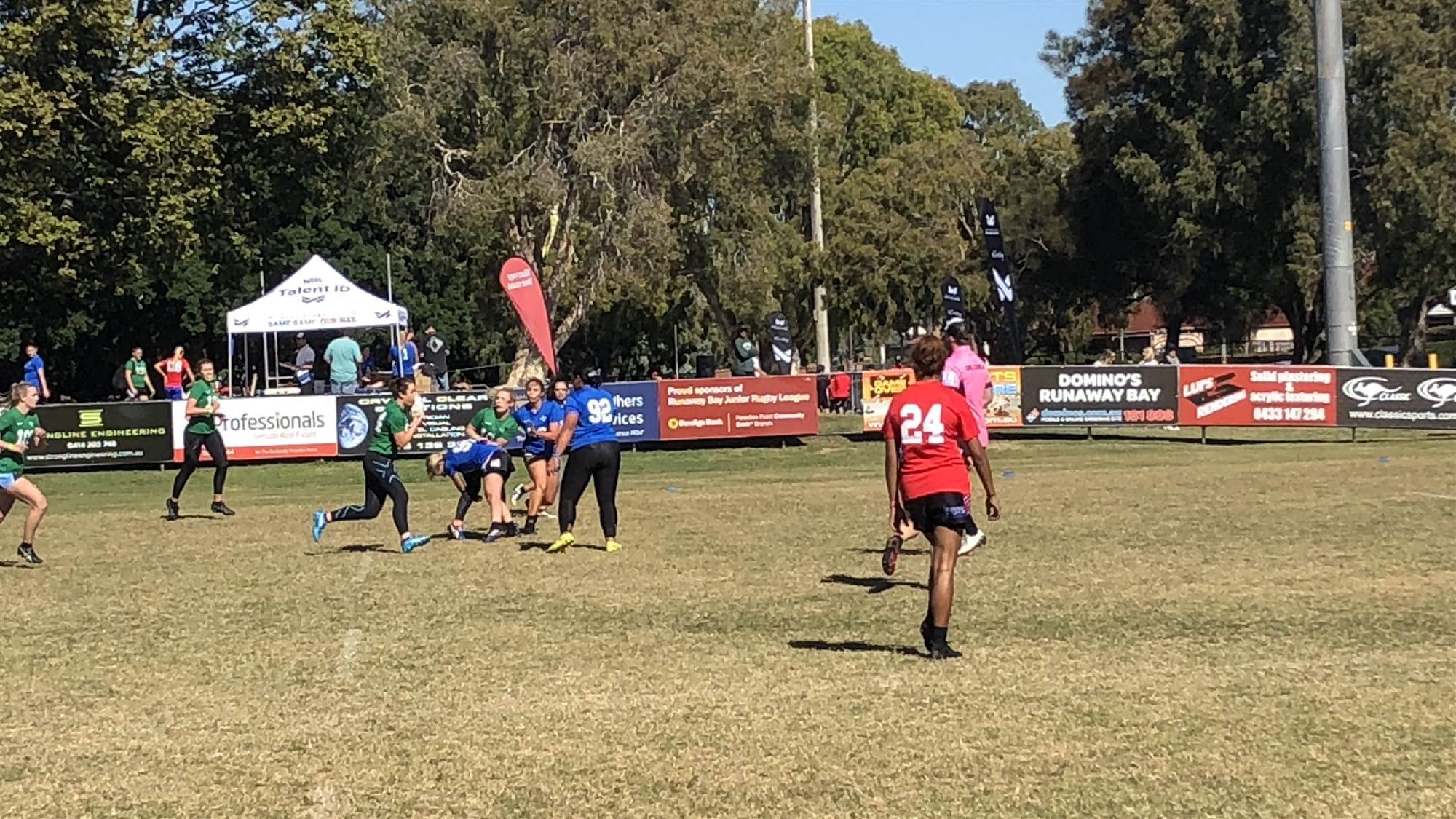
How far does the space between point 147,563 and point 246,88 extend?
2267 cm

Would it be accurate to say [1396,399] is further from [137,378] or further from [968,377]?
[137,378]

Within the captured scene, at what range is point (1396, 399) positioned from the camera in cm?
2972

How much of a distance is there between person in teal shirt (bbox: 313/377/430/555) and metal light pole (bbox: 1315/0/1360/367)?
706 inches

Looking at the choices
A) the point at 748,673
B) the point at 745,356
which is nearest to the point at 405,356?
the point at 745,356

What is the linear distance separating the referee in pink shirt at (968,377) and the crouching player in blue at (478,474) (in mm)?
4461

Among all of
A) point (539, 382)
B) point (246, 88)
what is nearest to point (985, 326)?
point (246, 88)

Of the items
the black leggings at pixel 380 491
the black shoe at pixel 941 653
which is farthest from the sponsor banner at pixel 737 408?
the black shoe at pixel 941 653

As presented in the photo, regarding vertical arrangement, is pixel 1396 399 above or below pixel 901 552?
above

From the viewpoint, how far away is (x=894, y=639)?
33.8 ft

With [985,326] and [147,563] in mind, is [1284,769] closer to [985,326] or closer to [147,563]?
[147,563]

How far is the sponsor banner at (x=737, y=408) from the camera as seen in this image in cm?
2995

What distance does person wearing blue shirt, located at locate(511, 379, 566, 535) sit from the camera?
1708cm

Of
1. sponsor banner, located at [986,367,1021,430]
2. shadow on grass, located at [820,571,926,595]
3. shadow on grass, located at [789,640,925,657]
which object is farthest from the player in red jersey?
sponsor banner, located at [986,367,1021,430]

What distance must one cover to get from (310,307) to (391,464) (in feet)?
51.9
